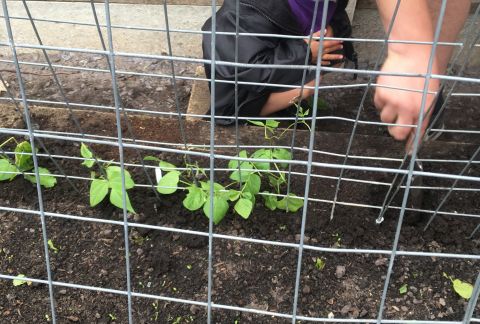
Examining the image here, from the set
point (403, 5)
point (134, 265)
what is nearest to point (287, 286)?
point (134, 265)

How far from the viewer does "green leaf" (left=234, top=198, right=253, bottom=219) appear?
1107 millimetres

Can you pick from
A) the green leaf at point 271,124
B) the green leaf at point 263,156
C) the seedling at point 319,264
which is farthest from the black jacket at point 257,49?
the seedling at point 319,264

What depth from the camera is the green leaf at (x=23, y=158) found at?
1.27 meters

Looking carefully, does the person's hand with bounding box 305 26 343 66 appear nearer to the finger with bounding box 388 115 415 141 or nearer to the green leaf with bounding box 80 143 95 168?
the finger with bounding box 388 115 415 141

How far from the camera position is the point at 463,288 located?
1066 millimetres

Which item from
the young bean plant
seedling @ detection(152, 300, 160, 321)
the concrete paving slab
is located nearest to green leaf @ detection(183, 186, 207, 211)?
the young bean plant

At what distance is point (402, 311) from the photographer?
1.05m

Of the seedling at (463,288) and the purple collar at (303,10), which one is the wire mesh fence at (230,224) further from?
the purple collar at (303,10)

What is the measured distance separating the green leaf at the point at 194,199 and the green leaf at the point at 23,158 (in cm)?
42

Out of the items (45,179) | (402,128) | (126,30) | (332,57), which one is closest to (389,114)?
(402,128)

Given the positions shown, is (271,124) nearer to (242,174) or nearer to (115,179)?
(242,174)

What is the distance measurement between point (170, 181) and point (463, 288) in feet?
2.10

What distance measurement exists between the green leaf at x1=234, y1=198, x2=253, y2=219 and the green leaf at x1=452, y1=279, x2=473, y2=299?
0.44 meters

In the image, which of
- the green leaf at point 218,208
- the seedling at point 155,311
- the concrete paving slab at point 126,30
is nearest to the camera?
the seedling at point 155,311
